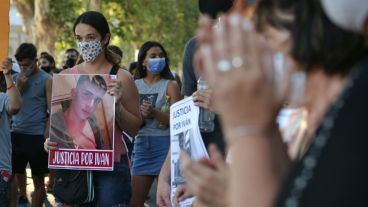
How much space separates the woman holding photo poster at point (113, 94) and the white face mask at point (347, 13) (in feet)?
11.7

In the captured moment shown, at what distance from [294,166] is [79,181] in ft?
12.3

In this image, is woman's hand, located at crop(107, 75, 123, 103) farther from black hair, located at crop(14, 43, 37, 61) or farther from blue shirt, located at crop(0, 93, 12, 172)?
black hair, located at crop(14, 43, 37, 61)

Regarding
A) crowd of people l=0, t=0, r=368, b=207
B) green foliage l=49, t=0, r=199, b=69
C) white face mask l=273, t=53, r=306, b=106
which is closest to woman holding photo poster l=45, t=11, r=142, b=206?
crowd of people l=0, t=0, r=368, b=207

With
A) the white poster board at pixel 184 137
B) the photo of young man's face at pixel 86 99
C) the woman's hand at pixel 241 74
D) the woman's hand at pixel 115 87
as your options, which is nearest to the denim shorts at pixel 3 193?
the photo of young man's face at pixel 86 99

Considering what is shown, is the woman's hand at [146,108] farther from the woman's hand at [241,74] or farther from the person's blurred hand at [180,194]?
the woman's hand at [241,74]

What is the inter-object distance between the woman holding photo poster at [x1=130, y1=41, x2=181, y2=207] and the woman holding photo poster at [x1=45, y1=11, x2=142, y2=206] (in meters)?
1.58

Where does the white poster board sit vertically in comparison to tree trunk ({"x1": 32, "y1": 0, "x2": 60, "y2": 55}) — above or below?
below

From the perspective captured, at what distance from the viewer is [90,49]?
535 cm

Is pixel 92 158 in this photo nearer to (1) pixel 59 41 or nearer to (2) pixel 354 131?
(2) pixel 354 131

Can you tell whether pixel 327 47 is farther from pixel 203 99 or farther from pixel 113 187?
pixel 113 187

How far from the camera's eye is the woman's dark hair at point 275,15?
1.82 metres

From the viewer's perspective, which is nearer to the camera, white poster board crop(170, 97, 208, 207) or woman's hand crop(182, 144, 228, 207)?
woman's hand crop(182, 144, 228, 207)

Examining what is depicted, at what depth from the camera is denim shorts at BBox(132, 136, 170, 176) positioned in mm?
7211

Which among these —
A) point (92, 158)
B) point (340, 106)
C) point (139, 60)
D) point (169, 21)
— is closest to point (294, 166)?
point (340, 106)
